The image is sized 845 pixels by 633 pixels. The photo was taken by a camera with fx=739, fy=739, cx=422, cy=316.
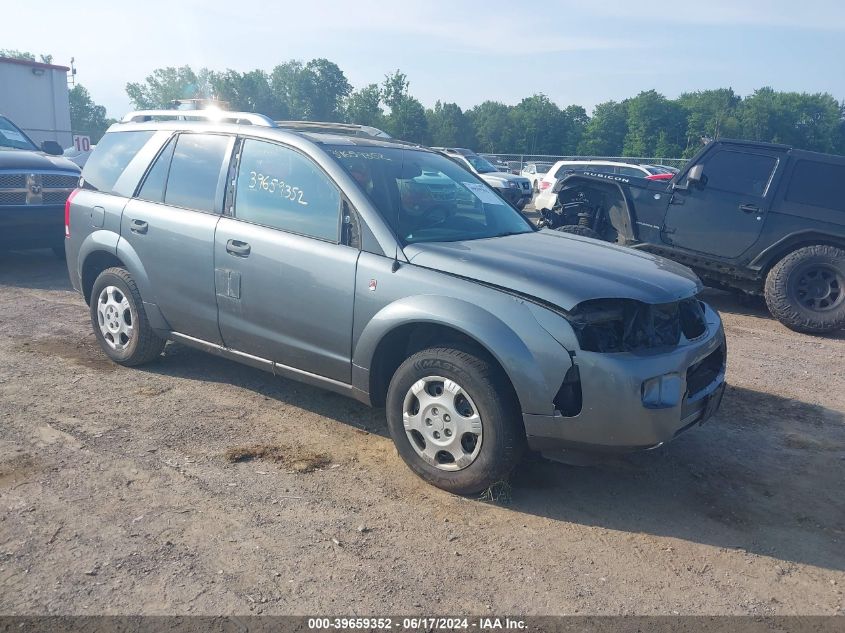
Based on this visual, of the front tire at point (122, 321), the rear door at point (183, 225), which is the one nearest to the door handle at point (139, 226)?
the rear door at point (183, 225)

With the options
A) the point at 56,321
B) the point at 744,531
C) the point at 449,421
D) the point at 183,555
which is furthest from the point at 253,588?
the point at 56,321

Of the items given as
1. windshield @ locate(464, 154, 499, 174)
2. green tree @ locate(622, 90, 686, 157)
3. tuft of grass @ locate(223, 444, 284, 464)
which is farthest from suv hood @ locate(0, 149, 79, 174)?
green tree @ locate(622, 90, 686, 157)

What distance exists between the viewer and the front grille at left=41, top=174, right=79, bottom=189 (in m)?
9.20

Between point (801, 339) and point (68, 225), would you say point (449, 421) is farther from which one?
point (801, 339)

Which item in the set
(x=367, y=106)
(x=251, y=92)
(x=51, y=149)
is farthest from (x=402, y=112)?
(x=51, y=149)

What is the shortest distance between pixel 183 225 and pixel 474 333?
2.36 metres

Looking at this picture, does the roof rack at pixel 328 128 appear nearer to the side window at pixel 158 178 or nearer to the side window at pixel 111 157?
the side window at pixel 158 178

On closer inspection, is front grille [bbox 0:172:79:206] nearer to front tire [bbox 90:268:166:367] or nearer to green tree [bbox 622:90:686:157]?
front tire [bbox 90:268:166:367]

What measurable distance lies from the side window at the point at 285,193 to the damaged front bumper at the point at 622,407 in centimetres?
168

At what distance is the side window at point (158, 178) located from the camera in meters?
5.24

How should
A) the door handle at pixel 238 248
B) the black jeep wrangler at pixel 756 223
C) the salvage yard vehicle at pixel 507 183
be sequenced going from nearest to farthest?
the door handle at pixel 238 248, the black jeep wrangler at pixel 756 223, the salvage yard vehicle at pixel 507 183

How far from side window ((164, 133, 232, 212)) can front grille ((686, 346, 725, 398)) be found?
121 inches

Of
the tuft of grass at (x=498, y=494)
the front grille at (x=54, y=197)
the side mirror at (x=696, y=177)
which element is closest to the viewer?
the tuft of grass at (x=498, y=494)

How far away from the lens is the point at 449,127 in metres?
68.7
